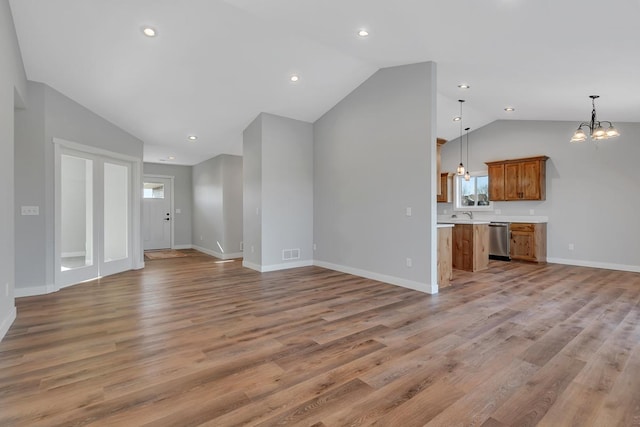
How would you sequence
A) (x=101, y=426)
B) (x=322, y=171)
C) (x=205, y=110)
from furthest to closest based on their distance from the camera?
(x=322, y=171)
(x=205, y=110)
(x=101, y=426)

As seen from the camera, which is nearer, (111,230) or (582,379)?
(582,379)

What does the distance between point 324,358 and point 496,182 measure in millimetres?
6656

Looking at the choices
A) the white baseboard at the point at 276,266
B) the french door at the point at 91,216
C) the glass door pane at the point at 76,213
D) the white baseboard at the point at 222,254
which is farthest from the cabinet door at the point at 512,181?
the glass door pane at the point at 76,213

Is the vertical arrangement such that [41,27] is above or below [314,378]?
above

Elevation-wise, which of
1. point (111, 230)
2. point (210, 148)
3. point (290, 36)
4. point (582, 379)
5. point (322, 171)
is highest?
point (290, 36)

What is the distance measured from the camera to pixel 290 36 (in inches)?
157

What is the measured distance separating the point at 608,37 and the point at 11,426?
523 centimetres

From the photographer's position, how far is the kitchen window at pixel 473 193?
796 cm

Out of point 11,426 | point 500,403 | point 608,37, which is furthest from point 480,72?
point 11,426

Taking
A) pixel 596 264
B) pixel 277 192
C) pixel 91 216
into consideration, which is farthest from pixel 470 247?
pixel 91 216

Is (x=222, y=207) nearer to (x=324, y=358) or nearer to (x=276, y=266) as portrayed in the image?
(x=276, y=266)

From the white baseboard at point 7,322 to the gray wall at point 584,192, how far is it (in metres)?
8.61

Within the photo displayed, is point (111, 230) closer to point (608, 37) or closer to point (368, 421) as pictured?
point (368, 421)

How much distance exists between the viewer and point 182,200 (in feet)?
31.5
